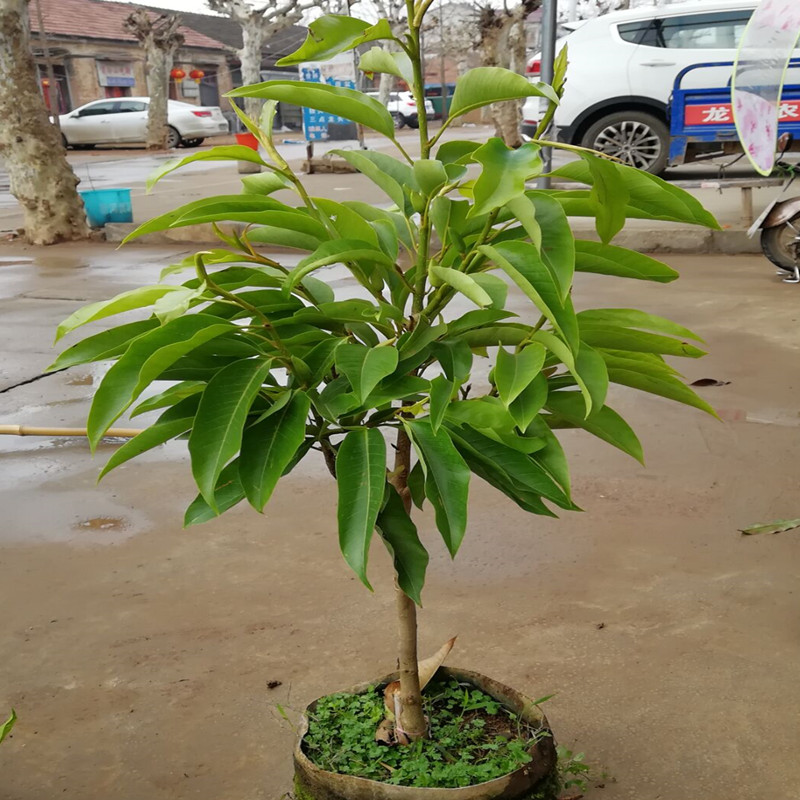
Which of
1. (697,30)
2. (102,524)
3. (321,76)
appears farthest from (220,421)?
(321,76)

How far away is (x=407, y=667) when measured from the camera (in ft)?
6.25

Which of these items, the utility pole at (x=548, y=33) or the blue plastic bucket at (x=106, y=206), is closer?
the utility pole at (x=548, y=33)

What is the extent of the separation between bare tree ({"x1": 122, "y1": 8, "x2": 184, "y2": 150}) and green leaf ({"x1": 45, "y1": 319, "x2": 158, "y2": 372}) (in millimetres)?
28079

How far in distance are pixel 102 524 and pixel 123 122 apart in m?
27.4

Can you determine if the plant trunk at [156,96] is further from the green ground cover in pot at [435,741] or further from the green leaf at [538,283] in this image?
the green leaf at [538,283]

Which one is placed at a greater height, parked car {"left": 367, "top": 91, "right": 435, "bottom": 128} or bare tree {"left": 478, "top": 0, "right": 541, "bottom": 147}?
bare tree {"left": 478, "top": 0, "right": 541, "bottom": 147}

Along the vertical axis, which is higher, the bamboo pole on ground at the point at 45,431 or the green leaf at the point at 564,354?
the green leaf at the point at 564,354

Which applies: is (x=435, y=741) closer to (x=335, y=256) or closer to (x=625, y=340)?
(x=625, y=340)

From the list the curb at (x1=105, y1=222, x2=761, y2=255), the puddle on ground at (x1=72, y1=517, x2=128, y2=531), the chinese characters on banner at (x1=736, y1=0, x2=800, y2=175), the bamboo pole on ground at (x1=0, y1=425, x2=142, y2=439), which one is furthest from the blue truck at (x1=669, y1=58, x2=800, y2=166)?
the puddle on ground at (x1=72, y1=517, x2=128, y2=531)

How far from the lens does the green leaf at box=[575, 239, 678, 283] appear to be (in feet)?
4.93

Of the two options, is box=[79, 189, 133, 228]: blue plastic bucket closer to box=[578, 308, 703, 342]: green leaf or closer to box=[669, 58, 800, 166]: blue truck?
box=[669, 58, 800, 166]: blue truck

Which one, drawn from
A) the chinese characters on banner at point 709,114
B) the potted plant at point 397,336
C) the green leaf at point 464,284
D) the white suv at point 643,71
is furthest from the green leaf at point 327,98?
the white suv at point 643,71

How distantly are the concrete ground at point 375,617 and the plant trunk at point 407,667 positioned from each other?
19.9 inches

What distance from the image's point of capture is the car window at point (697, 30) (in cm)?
1105
